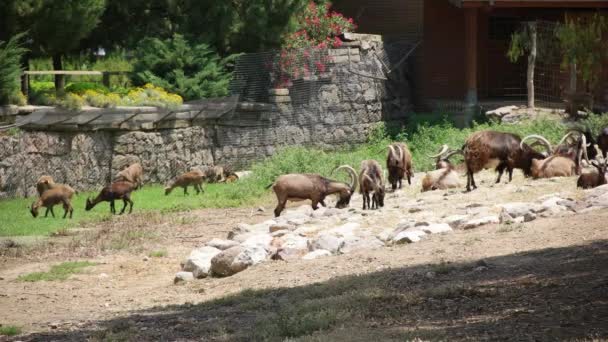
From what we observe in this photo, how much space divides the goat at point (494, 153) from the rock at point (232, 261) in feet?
19.3

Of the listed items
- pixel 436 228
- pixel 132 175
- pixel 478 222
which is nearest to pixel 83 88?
pixel 132 175

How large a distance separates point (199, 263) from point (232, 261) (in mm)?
566

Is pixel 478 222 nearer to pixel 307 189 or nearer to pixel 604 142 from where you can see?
pixel 307 189

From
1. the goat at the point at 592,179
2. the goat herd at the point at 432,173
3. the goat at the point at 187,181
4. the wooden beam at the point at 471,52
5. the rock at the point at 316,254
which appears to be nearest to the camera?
the rock at the point at 316,254

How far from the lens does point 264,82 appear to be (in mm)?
29156

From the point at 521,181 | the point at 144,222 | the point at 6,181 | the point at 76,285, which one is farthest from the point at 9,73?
the point at 521,181

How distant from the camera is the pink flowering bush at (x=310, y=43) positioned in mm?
29266

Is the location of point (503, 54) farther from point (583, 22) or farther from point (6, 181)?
point (6, 181)

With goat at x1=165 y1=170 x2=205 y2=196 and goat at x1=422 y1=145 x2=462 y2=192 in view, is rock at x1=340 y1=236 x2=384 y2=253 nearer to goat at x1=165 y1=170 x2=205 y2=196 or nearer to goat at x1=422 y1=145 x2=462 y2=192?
goat at x1=422 y1=145 x2=462 y2=192

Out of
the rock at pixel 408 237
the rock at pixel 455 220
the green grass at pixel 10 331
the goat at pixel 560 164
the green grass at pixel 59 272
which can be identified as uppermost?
the goat at pixel 560 164

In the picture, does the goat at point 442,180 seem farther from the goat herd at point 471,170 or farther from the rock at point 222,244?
the rock at point 222,244

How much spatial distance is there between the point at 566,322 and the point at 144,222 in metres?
12.1

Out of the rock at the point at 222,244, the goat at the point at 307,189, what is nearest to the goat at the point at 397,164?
the goat at the point at 307,189

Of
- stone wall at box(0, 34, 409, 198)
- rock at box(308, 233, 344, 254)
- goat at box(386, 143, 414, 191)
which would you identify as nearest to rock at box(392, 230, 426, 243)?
rock at box(308, 233, 344, 254)
